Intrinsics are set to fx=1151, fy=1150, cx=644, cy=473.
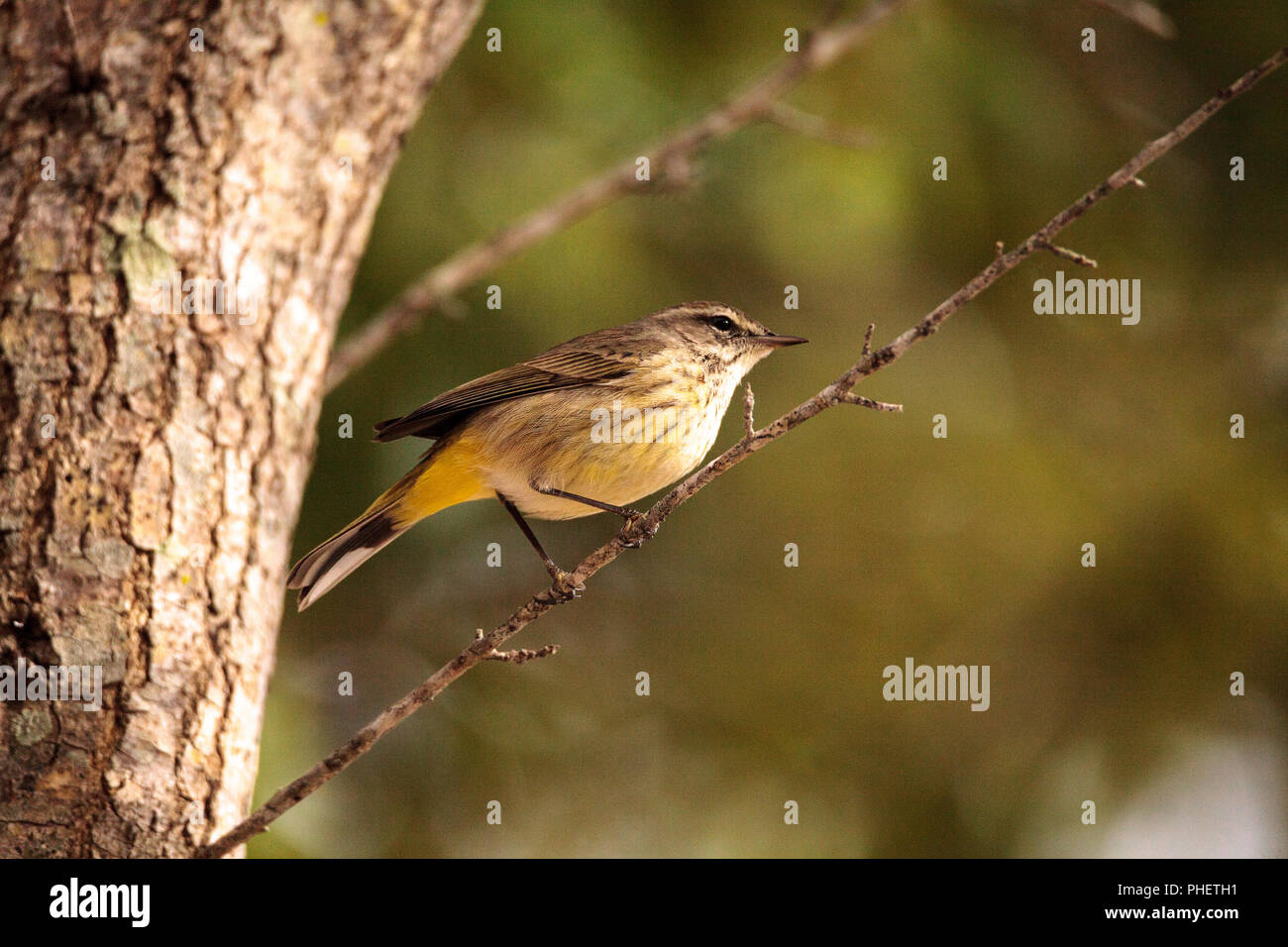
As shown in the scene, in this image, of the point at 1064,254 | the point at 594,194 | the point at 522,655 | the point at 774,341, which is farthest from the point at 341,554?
the point at 1064,254

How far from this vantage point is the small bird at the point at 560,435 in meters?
4.25

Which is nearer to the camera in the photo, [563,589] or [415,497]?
[563,589]

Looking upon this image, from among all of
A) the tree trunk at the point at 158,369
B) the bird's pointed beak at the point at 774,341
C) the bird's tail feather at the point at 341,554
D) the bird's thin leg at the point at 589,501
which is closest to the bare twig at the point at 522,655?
the tree trunk at the point at 158,369

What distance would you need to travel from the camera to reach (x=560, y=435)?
4367mm

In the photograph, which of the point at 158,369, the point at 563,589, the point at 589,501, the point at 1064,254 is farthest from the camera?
the point at 589,501

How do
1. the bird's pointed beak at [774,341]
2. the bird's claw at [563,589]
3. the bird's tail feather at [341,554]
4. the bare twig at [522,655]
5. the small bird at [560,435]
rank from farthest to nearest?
the bird's pointed beak at [774,341] < the small bird at [560,435] < the bird's tail feather at [341,554] < the bird's claw at [563,589] < the bare twig at [522,655]

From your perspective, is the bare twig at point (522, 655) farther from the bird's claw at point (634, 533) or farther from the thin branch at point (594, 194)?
the thin branch at point (594, 194)

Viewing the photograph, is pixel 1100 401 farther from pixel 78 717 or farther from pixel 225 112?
pixel 78 717

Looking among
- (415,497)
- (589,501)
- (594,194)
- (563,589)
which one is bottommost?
(563,589)

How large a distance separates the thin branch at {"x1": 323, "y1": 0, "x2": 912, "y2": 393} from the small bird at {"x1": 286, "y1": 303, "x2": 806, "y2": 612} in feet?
1.12

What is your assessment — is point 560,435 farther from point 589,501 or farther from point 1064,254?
point 1064,254

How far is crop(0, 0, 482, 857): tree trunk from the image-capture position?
9.88ft

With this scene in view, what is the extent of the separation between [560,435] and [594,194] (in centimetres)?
98
